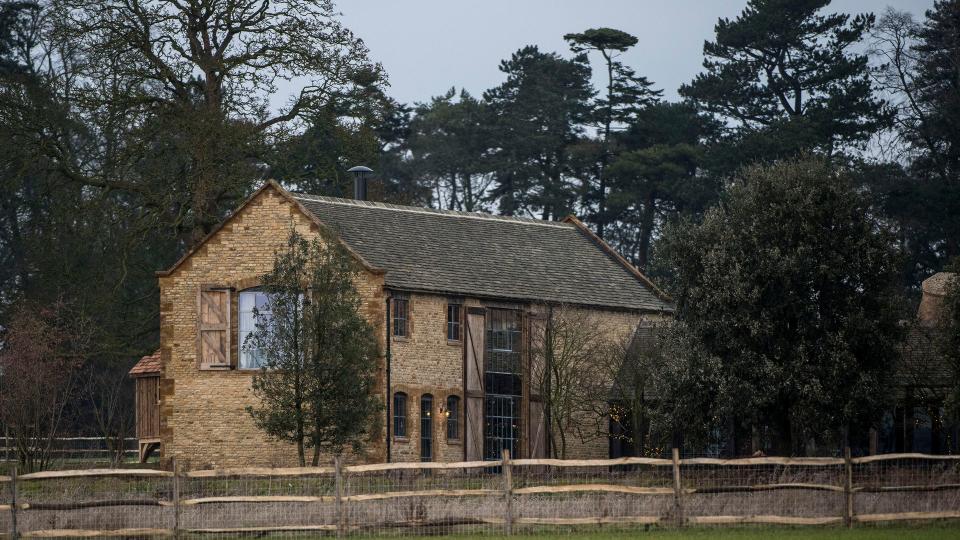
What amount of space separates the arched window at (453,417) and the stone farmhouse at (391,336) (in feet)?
0.10

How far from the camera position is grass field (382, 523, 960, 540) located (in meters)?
27.7

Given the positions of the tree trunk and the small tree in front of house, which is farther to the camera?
the tree trunk

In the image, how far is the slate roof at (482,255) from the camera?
156ft

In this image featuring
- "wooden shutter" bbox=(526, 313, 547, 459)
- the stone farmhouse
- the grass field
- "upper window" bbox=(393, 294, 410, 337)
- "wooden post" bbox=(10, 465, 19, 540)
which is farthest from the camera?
"wooden shutter" bbox=(526, 313, 547, 459)

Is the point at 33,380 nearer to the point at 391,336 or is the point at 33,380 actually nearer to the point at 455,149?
the point at 391,336

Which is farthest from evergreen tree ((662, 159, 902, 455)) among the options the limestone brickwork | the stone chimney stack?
the stone chimney stack

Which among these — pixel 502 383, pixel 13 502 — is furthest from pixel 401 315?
pixel 13 502

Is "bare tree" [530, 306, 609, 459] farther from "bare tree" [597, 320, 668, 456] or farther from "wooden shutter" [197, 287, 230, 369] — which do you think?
"wooden shutter" [197, 287, 230, 369]

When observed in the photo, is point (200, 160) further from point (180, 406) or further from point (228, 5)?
point (180, 406)

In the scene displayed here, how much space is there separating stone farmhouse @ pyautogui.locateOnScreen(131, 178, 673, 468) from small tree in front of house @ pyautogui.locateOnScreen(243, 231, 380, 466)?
2.62 m

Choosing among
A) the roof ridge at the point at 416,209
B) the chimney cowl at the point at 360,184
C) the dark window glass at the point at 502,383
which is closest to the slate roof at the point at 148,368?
the roof ridge at the point at 416,209

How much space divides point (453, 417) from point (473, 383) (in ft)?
3.69

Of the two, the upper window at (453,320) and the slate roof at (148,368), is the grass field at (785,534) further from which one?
the slate roof at (148,368)

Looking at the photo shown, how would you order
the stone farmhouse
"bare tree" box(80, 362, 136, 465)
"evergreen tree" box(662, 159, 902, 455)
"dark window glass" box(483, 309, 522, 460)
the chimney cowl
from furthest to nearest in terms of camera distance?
"bare tree" box(80, 362, 136, 465), the chimney cowl, "dark window glass" box(483, 309, 522, 460), the stone farmhouse, "evergreen tree" box(662, 159, 902, 455)
